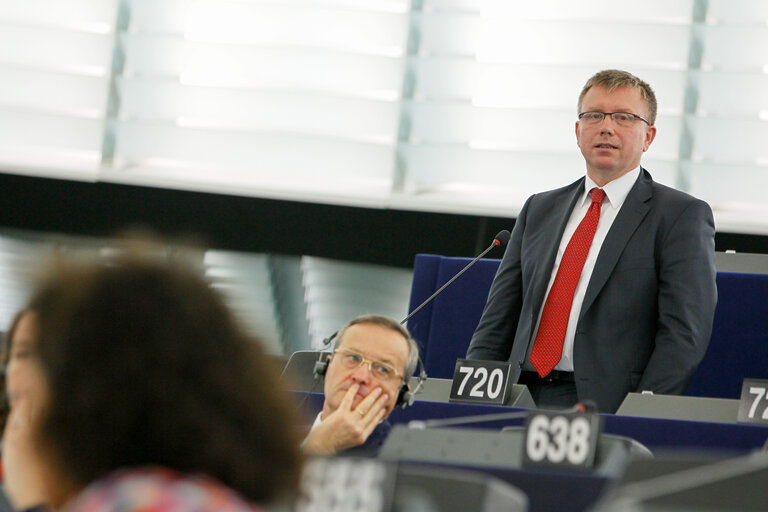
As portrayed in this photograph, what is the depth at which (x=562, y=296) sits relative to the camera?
3.56m

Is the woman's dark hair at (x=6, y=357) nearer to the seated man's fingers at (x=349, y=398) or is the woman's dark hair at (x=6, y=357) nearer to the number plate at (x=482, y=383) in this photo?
the seated man's fingers at (x=349, y=398)

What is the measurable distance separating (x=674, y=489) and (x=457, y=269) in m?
3.60

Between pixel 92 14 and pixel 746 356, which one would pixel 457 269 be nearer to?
pixel 746 356

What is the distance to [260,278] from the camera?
6.33 metres

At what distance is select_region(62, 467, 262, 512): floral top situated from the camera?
70 cm

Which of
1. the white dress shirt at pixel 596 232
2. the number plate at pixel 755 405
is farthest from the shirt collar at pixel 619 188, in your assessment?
the number plate at pixel 755 405

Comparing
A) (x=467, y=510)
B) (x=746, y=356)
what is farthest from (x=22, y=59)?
(x=467, y=510)

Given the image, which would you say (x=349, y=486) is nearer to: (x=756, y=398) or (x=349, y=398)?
(x=349, y=398)

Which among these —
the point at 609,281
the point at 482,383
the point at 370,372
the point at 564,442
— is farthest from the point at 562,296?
the point at 564,442

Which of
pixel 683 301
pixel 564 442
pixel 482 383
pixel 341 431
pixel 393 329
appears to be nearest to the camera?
pixel 564 442

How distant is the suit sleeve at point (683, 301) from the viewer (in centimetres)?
330

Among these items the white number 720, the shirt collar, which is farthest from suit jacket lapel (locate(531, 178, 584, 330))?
the white number 720

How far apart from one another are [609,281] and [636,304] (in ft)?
0.34

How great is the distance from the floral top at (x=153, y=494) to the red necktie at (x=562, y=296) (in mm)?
2791
